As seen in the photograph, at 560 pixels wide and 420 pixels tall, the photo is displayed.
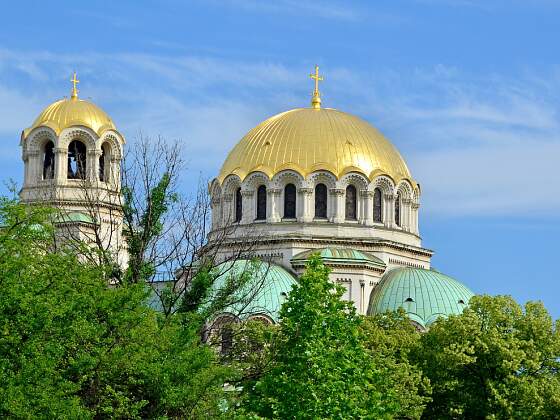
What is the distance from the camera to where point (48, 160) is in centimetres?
6712

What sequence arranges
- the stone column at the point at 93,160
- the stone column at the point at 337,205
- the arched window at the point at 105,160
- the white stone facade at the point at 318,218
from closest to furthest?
the stone column at the point at 93,160 → the arched window at the point at 105,160 → the white stone facade at the point at 318,218 → the stone column at the point at 337,205

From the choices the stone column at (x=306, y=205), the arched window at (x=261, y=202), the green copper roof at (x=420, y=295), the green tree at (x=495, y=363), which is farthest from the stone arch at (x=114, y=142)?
the green tree at (x=495, y=363)

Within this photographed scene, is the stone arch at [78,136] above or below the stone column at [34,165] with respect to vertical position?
above

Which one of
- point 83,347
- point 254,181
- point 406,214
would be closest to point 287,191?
point 254,181

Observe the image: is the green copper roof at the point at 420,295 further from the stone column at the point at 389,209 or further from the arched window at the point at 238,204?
the arched window at the point at 238,204

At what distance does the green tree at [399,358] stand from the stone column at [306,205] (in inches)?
481

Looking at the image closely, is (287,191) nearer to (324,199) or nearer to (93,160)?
(324,199)

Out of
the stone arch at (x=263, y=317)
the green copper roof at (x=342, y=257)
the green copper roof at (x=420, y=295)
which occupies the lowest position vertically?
the stone arch at (x=263, y=317)

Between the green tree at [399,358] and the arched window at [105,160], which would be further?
the arched window at [105,160]

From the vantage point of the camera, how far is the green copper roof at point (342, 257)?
65312 mm

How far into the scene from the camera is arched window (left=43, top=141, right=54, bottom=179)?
2623 inches

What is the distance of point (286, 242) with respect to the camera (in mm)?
67000

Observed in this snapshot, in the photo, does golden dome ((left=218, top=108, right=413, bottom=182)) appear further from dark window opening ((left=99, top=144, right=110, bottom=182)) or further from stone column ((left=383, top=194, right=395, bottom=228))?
dark window opening ((left=99, top=144, right=110, bottom=182))

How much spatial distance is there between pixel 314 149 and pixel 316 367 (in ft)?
123
